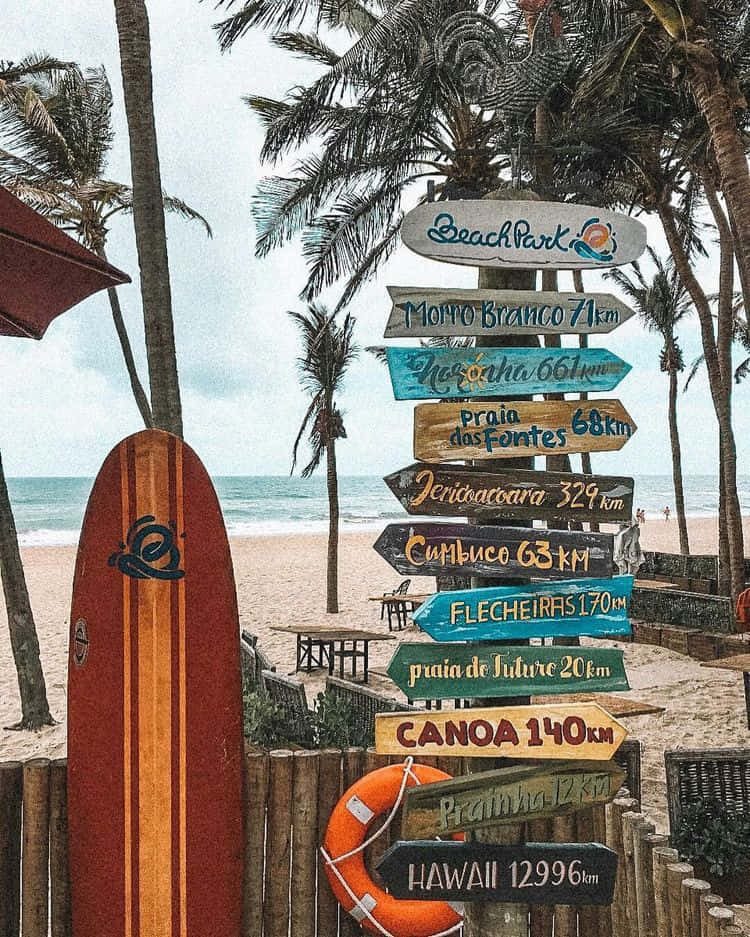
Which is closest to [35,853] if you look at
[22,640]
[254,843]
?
[254,843]

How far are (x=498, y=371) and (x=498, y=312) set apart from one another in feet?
0.72

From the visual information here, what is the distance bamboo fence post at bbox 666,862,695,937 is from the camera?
3.24 metres

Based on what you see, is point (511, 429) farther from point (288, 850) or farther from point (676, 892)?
point (288, 850)

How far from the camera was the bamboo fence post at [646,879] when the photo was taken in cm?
350

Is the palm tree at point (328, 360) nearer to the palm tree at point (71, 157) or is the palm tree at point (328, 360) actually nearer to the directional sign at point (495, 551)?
the palm tree at point (71, 157)

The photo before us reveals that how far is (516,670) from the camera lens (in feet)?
10.3

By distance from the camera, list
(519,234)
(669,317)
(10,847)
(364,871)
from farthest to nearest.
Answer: (669,317)
(364,871)
(10,847)
(519,234)

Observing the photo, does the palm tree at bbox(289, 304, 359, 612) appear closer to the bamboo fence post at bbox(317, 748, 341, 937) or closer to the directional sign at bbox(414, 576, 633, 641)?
the bamboo fence post at bbox(317, 748, 341, 937)

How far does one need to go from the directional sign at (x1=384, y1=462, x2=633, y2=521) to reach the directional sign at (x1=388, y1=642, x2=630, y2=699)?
459 mm

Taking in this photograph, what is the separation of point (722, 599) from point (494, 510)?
31.0 ft

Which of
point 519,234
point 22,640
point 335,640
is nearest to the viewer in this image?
point 519,234

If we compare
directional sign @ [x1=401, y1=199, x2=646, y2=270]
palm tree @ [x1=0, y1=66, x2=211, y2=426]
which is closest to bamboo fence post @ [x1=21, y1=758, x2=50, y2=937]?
directional sign @ [x1=401, y1=199, x2=646, y2=270]

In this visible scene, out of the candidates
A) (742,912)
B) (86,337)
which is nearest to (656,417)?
(86,337)

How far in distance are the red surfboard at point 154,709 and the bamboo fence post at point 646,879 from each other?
1.57 meters
